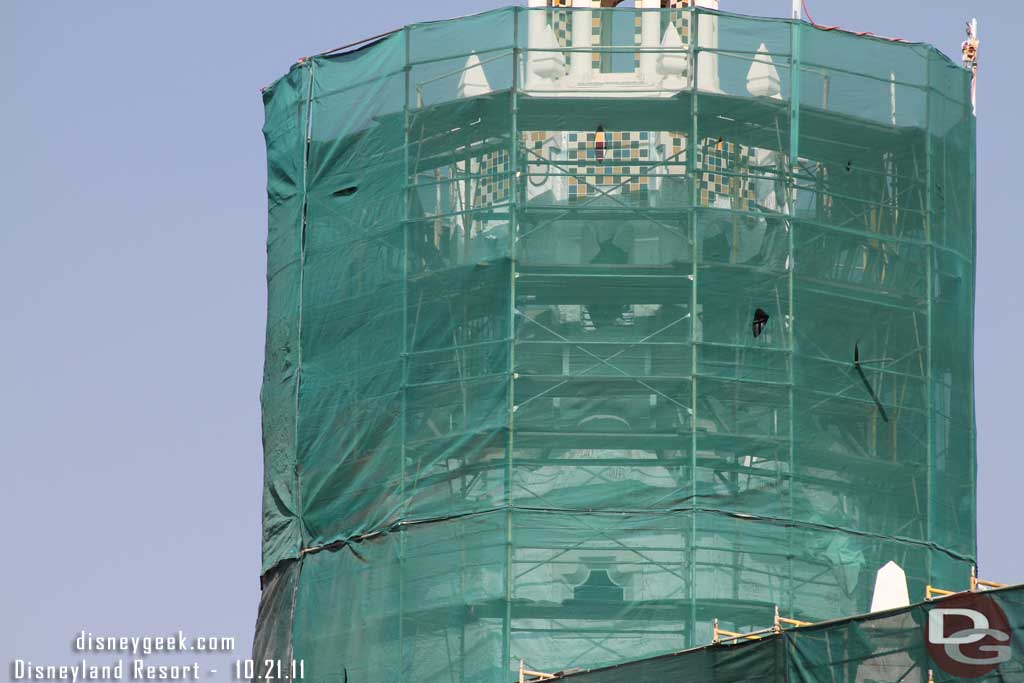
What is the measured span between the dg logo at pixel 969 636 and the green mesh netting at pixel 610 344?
7.27 m

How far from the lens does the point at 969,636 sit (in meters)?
39.2

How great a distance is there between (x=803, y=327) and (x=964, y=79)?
7090 millimetres

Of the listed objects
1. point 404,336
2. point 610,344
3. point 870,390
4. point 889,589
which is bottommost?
point 889,589

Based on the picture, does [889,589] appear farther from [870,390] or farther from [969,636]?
[969,636]

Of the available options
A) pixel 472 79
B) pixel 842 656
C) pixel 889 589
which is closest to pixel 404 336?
pixel 472 79

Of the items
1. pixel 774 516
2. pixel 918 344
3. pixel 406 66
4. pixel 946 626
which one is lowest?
pixel 946 626

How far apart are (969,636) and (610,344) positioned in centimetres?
1071

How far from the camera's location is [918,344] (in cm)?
4934

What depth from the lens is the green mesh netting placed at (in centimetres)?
4691

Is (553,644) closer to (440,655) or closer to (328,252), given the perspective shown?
(440,655)

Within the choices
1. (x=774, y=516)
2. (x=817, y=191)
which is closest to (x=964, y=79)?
(x=817, y=191)

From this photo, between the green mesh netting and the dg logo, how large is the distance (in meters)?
Result: 7.27

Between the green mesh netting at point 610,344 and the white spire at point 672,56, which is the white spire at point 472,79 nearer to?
the green mesh netting at point 610,344

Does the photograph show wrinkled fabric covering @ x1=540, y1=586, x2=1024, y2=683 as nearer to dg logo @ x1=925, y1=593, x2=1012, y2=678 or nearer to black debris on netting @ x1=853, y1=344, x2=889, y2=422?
dg logo @ x1=925, y1=593, x2=1012, y2=678
